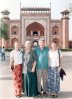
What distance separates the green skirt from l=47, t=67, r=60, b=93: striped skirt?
0.64 ft

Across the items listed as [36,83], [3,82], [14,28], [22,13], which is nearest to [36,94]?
[36,83]

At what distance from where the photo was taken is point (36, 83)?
4977 millimetres

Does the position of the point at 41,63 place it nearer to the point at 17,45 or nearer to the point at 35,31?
the point at 17,45

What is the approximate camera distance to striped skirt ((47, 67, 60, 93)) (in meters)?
4.98

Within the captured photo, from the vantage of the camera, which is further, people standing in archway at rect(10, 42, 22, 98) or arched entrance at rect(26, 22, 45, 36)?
arched entrance at rect(26, 22, 45, 36)

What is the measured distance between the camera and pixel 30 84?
16.2 feet

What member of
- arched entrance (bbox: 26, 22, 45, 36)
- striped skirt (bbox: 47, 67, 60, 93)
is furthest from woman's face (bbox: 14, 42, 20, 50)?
arched entrance (bbox: 26, 22, 45, 36)

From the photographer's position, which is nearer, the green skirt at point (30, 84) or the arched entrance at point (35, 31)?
the green skirt at point (30, 84)

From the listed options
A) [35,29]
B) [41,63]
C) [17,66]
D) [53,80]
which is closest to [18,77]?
[17,66]

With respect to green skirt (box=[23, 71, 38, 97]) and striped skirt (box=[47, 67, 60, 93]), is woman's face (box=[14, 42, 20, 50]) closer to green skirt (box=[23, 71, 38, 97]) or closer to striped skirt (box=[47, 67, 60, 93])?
green skirt (box=[23, 71, 38, 97])

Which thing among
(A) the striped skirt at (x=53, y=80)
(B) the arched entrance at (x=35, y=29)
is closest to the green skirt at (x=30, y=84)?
(A) the striped skirt at (x=53, y=80)

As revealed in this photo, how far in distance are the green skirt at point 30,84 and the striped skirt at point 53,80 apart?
0.20 meters

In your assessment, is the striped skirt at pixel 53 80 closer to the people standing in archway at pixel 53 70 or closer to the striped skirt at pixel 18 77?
the people standing in archway at pixel 53 70

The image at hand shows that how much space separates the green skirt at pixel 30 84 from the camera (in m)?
4.93
